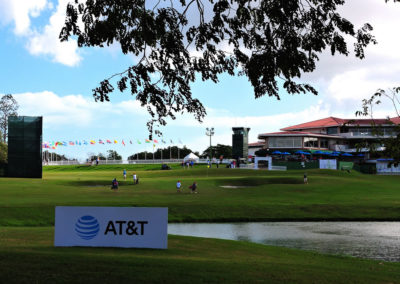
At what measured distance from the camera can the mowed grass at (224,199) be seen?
3633cm

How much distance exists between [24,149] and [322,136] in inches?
2796

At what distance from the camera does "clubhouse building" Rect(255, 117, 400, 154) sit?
366 ft

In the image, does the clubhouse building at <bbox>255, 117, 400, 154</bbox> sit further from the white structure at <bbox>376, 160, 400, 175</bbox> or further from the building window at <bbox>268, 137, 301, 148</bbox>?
the white structure at <bbox>376, 160, 400, 175</bbox>

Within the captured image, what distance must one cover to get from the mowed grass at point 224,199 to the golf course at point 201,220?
0.27 feet

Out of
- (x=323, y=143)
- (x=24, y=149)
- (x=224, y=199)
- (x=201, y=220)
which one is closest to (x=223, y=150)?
(x=323, y=143)

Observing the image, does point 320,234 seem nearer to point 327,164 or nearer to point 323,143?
point 327,164

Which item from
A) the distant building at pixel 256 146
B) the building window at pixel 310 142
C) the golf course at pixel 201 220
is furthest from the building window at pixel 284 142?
the golf course at pixel 201 220

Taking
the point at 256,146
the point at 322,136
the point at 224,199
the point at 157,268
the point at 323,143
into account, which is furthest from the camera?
the point at 256,146

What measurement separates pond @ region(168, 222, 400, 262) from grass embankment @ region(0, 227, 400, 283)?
486cm

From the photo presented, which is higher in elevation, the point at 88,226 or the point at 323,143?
the point at 323,143

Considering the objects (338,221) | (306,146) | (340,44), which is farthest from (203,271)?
(306,146)

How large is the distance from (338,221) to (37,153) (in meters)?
47.1

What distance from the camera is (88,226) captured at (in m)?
16.4

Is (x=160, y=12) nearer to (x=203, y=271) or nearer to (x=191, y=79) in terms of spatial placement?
(x=191, y=79)
